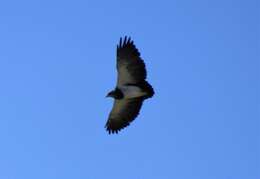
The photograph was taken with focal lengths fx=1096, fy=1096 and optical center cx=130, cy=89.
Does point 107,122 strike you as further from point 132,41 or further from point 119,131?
point 132,41

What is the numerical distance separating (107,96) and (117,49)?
209 cm

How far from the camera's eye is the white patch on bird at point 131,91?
4638cm

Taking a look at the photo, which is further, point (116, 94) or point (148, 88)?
point (116, 94)

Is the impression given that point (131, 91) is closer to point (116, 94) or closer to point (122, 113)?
point (116, 94)

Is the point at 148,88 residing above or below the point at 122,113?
below

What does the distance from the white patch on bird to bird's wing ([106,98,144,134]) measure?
0.43 m

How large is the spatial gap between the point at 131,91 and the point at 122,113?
2.04 m

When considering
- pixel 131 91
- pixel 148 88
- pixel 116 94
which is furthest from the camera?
pixel 116 94

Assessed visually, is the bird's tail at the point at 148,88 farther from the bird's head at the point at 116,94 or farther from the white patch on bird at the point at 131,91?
the bird's head at the point at 116,94

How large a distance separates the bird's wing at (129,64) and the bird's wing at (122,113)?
1.07 metres

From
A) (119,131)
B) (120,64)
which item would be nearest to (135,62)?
(120,64)

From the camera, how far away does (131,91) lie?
46.7m

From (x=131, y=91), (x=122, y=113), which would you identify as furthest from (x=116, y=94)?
(x=122, y=113)

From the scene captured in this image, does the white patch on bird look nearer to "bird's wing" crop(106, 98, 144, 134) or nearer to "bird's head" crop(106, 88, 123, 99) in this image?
"bird's head" crop(106, 88, 123, 99)
